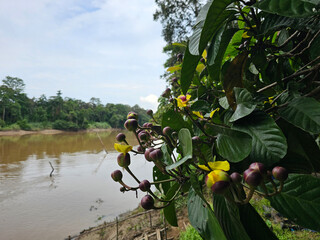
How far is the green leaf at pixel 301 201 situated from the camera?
0.32 m

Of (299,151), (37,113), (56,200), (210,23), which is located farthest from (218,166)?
(37,113)

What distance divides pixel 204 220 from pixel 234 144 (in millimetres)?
144

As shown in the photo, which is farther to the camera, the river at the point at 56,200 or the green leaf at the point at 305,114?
the river at the point at 56,200

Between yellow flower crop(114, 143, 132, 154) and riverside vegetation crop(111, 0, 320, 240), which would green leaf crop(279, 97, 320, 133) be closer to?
riverside vegetation crop(111, 0, 320, 240)

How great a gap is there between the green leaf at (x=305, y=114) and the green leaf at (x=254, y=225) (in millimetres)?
183

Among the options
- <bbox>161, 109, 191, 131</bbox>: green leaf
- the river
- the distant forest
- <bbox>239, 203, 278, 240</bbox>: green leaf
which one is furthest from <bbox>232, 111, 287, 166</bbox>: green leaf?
the distant forest

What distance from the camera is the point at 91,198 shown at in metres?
7.93

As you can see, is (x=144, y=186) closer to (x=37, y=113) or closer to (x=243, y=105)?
(x=243, y=105)

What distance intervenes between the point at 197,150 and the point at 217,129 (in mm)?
77

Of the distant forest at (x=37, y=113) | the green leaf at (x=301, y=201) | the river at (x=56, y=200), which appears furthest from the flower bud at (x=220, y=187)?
the distant forest at (x=37, y=113)

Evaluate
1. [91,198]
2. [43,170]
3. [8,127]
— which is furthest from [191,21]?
[8,127]

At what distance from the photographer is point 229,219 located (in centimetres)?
37

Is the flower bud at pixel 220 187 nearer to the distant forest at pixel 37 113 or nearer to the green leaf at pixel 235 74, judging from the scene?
the green leaf at pixel 235 74

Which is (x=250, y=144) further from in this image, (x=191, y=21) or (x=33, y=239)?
(x=191, y=21)
